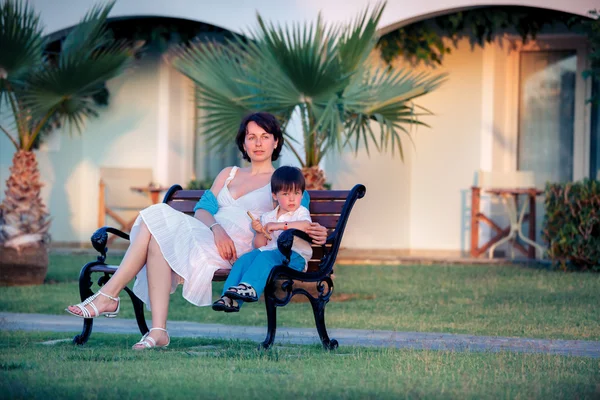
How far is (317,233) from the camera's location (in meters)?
5.22

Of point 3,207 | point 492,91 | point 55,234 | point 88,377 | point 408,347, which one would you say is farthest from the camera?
point 55,234

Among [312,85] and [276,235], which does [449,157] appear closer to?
[312,85]

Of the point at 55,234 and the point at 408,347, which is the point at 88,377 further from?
the point at 55,234

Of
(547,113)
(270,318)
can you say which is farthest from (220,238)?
(547,113)

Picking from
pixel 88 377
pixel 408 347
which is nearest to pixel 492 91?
pixel 408 347

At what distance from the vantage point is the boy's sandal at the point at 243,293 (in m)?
4.82

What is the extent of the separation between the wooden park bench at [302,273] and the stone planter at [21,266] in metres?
3.60

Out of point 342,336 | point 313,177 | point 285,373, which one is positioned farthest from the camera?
point 313,177

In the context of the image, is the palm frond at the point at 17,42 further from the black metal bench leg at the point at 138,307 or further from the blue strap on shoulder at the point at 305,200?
the blue strap on shoulder at the point at 305,200

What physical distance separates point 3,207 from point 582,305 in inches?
212

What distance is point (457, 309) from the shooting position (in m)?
7.60

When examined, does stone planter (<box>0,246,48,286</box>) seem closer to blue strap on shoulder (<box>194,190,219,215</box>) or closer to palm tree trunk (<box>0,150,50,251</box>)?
palm tree trunk (<box>0,150,50,251</box>)

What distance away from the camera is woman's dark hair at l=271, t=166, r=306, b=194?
523cm

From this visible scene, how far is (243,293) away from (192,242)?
59 cm
